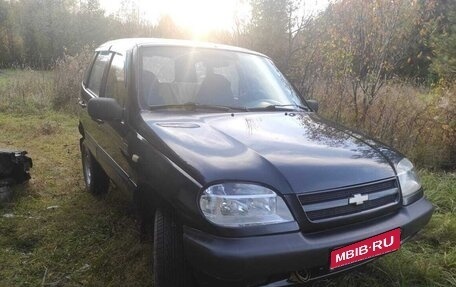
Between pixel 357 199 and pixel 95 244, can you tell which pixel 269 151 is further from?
pixel 95 244

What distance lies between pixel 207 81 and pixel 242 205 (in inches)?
61.3

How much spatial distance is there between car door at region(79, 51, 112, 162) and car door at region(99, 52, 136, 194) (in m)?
0.16

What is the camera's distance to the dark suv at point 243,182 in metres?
1.91

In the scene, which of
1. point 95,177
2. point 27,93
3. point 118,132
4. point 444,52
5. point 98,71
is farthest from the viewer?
point 444,52

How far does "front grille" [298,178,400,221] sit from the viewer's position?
2.01 m

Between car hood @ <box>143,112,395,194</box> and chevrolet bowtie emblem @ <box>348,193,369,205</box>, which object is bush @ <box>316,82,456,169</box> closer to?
car hood @ <box>143,112,395,194</box>

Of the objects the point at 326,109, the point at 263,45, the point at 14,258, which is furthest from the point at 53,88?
the point at 14,258

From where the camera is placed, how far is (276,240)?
1.89 meters

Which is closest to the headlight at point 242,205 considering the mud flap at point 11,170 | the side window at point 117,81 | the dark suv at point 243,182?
the dark suv at point 243,182

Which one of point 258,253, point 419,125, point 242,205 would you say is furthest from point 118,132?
point 419,125

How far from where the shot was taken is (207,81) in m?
3.26

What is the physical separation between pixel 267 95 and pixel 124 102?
116cm

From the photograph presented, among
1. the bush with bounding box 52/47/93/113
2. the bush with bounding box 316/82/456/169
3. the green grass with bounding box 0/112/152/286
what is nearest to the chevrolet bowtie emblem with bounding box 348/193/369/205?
the green grass with bounding box 0/112/152/286

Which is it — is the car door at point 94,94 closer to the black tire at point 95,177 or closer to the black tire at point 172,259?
the black tire at point 95,177
